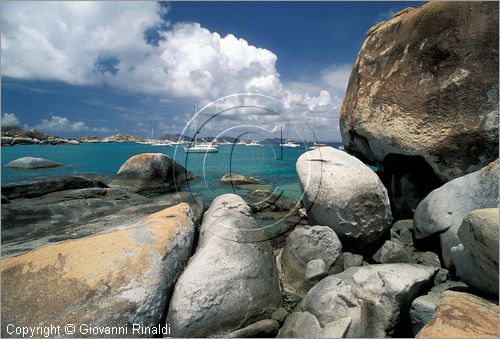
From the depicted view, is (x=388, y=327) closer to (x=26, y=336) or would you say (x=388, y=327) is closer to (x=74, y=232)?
(x=26, y=336)

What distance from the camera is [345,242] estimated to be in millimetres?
6801

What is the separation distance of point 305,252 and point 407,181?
4092 mm

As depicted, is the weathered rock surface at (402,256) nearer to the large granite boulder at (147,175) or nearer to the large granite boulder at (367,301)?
the large granite boulder at (367,301)

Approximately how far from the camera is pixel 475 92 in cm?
641

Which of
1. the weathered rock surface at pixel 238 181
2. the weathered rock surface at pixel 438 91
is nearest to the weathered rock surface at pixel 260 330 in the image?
the weathered rock surface at pixel 438 91

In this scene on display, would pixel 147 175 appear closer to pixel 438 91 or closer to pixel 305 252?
pixel 305 252

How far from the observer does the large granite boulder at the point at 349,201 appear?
6.59 meters

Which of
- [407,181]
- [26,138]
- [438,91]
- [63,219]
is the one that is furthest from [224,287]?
[26,138]

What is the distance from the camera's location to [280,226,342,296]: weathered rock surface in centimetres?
580

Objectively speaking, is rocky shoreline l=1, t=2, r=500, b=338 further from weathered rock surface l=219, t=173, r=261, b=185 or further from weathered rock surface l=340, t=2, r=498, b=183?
weathered rock surface l=219, t=173, r=261, b=185

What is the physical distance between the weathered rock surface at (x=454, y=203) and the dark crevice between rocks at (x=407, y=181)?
1.55m

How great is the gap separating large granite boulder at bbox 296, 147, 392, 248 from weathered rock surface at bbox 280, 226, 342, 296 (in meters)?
0.58

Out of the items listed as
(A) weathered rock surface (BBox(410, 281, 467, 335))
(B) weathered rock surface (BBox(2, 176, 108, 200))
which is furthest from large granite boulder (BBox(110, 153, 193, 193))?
(A) weathered rock surface (BBox(410, 281, 467, 335))

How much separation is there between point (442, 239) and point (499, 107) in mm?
2950
